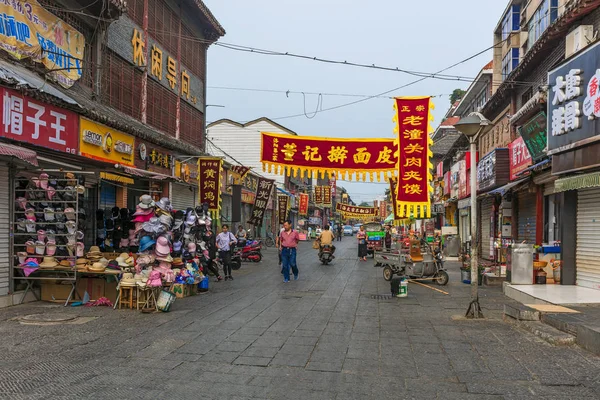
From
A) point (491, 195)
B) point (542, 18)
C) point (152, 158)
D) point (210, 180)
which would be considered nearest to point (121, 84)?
point (152, 158)

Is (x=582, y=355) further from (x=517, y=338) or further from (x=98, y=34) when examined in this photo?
(x=98, y=34)

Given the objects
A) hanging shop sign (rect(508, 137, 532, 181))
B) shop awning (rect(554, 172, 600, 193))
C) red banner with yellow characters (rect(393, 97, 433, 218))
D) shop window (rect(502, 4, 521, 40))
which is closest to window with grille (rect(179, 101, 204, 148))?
red banner with yellow characters (rect(393, 97, 433, 218))

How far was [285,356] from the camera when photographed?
6285 millimetres

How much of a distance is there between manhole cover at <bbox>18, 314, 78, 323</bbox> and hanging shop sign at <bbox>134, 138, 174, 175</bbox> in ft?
25.8

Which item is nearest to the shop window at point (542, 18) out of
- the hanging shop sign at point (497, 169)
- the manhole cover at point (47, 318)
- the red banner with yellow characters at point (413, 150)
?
the hanging shop sign at point (497, 169)

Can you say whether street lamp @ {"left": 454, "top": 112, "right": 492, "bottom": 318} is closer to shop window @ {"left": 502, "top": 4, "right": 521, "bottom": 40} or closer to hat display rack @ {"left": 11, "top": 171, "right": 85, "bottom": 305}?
hat display rack @ {"left": 11, "top": 171, "right": 85, "bottom": 305}

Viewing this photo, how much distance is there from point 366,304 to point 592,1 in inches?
337

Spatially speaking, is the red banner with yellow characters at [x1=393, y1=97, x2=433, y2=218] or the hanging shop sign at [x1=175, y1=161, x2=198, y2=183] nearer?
the red banner with yellow characters at [x1=393, y1=97, x2=433, y2=218]

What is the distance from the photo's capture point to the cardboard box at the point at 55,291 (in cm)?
1027

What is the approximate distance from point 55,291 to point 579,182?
11100 millimetres

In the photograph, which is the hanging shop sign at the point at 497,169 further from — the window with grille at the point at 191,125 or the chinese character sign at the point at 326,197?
the chinese character sign at the point at 326,197

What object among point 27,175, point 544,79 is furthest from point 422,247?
point 27,175

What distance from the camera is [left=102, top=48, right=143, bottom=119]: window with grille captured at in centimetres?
1496

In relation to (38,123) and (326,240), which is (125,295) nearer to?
(38,123)
